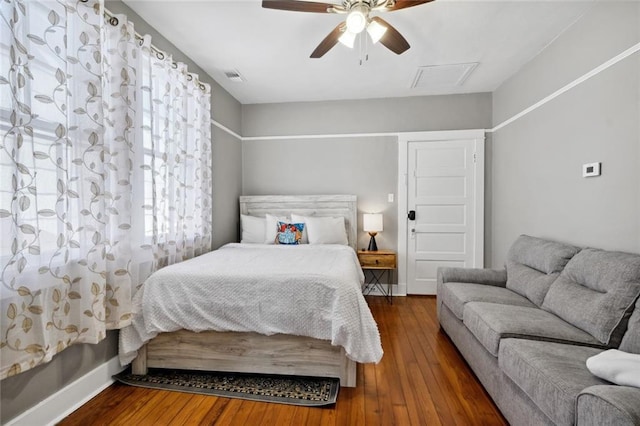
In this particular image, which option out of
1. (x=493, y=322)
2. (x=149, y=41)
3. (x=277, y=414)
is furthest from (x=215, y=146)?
(x=493, y=322)

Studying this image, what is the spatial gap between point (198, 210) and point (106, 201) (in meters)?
1.09

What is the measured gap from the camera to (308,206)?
12.9 ft

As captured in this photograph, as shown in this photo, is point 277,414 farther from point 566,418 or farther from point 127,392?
point 566,418

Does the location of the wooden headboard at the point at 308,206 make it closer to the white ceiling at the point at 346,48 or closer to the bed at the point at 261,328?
the white ceiling at the point at 346,48

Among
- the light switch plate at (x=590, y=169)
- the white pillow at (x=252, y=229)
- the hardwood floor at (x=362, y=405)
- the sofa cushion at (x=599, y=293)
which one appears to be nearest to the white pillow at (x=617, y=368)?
the sofa cushion at (x=599, y=293)

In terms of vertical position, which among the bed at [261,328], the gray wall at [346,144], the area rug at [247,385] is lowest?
the area rug at [247,385]

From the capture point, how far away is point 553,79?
256cm

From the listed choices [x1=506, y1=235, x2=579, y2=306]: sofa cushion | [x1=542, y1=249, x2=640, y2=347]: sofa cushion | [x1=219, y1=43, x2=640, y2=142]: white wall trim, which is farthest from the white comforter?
[x1=219, y1=43, x2=640, y2=142]: white wall trim

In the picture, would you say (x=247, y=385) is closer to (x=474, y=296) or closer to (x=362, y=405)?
(x=362, y=405)

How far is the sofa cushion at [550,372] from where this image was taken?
1147 mm

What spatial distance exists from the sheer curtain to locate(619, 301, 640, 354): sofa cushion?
283cm

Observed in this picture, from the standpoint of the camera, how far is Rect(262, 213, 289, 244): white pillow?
→ 3.62 m

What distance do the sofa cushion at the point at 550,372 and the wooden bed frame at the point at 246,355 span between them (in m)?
0.91

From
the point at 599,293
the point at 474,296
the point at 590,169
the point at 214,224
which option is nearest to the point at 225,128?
the point at 214,224
